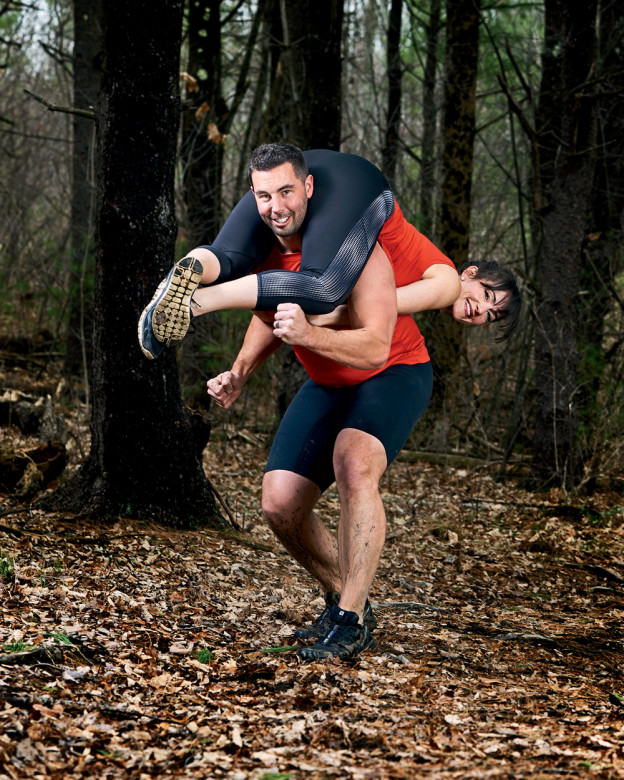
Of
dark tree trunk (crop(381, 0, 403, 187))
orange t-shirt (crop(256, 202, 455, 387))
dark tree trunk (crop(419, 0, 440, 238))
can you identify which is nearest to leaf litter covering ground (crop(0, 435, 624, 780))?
orange t-shirt (crop(256, 202, 455, 387))

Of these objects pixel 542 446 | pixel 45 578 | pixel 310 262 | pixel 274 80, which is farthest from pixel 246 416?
pixel 310 262

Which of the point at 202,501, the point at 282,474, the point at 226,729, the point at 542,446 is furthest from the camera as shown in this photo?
the point at 542,446

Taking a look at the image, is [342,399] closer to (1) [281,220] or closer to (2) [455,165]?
(1) [281,220]

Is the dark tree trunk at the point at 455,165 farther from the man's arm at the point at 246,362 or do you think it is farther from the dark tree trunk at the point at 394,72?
the man's arm at the point at 246,362

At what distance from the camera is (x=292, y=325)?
302cm

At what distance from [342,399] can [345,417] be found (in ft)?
0.34

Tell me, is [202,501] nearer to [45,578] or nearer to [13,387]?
[45,578]

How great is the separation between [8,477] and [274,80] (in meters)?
6.38

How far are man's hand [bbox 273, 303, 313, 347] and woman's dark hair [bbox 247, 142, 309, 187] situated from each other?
0.61m

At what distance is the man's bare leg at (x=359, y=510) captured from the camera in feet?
11.2

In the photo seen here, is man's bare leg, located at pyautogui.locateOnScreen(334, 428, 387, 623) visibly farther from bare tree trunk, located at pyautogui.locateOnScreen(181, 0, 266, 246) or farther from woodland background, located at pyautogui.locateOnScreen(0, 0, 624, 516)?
bare tree trunk, located at pyautogui.locateOnScreen(181, 0, 266, 246)

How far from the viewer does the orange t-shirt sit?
142 inches

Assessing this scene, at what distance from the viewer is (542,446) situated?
786cm

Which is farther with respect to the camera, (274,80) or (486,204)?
(486,204)
